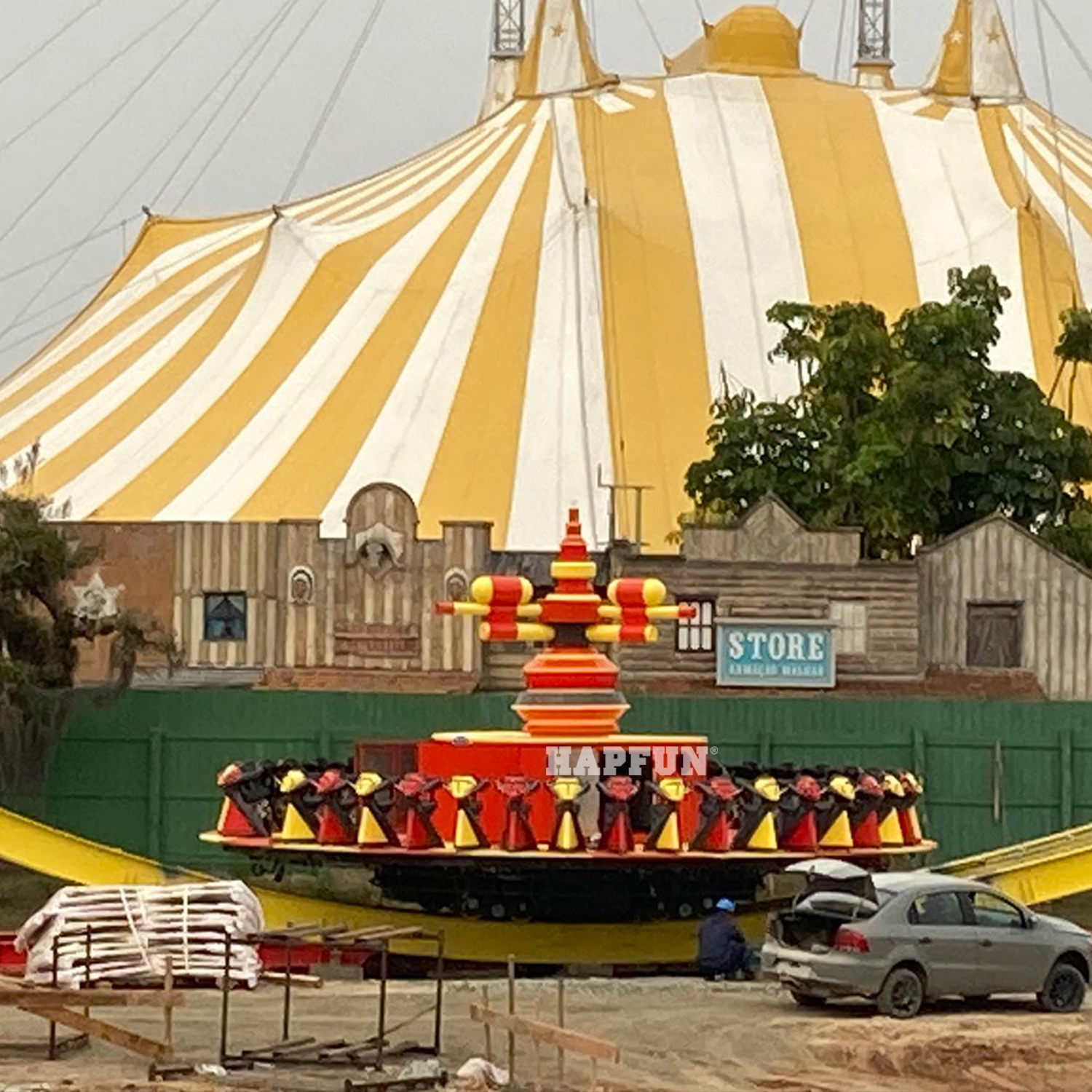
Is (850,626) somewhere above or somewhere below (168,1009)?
above

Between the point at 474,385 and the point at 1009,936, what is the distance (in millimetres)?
20208

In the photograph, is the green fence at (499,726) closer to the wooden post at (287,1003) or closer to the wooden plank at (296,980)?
the wooden plank at (296,980)

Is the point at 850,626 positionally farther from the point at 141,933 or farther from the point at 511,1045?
the point at 511,1045

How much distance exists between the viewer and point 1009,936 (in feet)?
74.1

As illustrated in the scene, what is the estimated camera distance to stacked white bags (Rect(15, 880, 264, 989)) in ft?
70.1

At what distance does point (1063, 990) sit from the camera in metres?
23.0

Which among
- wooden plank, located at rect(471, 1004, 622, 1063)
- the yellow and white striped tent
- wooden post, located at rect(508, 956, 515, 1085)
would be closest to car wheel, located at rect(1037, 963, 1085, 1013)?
wooden plank, located at rect(471, 1004, 622, 1063)

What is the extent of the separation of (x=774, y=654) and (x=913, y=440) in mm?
4259

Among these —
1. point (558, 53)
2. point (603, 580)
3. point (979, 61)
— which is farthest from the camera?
point (979, 61)

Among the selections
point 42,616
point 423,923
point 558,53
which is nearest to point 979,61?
point 558,53

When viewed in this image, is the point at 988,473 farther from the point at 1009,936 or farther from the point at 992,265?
the point at 1009,936

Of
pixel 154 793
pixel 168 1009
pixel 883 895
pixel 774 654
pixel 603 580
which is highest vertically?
pixel 603 580

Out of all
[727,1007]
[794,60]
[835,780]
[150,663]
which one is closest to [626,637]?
[835,780]

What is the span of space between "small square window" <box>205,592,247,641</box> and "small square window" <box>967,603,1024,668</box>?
854cm
